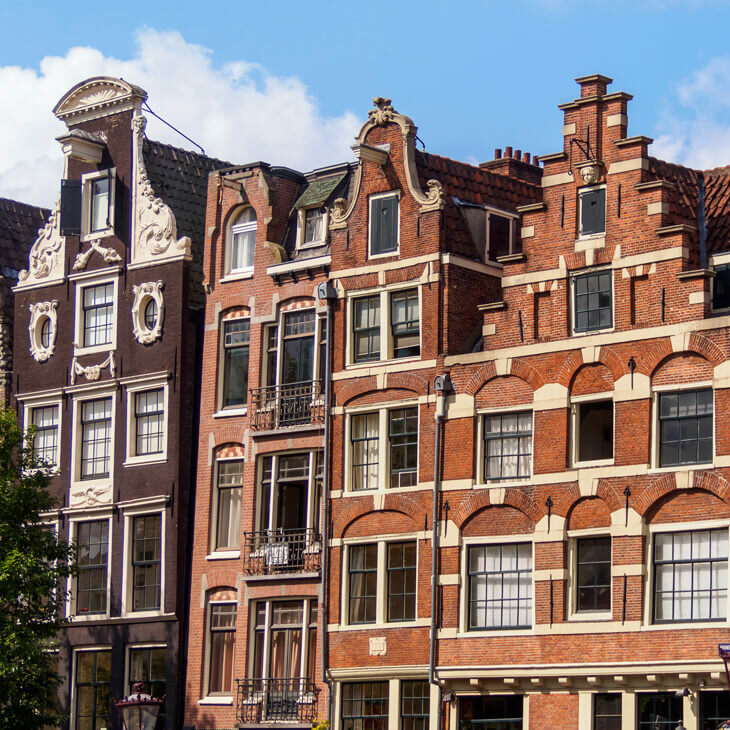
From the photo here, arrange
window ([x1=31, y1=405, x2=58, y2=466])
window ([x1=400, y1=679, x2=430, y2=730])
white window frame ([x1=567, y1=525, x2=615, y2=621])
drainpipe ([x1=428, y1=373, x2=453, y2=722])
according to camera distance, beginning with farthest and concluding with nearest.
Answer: window ([x1=31, y1=405, x2=58, y2=466]) < window ([x1=400, y1=679, x2=430, y2=730]) < drainpipe ([x1=428, y1=373, x2=453, y2=722]) < white window frame ([x1=567, y1=525, x2=615, y2=621])

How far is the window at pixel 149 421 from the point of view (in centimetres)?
4775

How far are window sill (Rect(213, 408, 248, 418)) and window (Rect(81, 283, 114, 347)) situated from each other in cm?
409

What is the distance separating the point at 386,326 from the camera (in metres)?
42.6

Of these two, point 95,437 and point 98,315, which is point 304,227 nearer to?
point 98,315

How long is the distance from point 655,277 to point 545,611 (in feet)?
21.9

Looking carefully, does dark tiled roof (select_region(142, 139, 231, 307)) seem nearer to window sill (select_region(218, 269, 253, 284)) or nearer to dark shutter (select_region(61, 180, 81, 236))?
window sill (select_region(218, 269, 253, 284))

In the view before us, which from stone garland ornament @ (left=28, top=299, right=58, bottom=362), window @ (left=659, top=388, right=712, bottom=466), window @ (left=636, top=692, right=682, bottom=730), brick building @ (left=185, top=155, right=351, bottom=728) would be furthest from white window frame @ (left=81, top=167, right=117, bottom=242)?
window @ (left=636, top=692, right=682, bottom=730)

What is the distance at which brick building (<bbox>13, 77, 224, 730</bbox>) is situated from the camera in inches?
1857

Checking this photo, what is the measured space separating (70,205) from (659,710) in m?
21.3

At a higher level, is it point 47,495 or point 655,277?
point 655,277

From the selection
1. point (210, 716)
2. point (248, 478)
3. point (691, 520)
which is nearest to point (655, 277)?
point (691, 520)

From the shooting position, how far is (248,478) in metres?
45.5

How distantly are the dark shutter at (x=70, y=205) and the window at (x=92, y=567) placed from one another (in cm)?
752

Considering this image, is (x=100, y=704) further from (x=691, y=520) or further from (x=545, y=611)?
(x=691, y=520)
